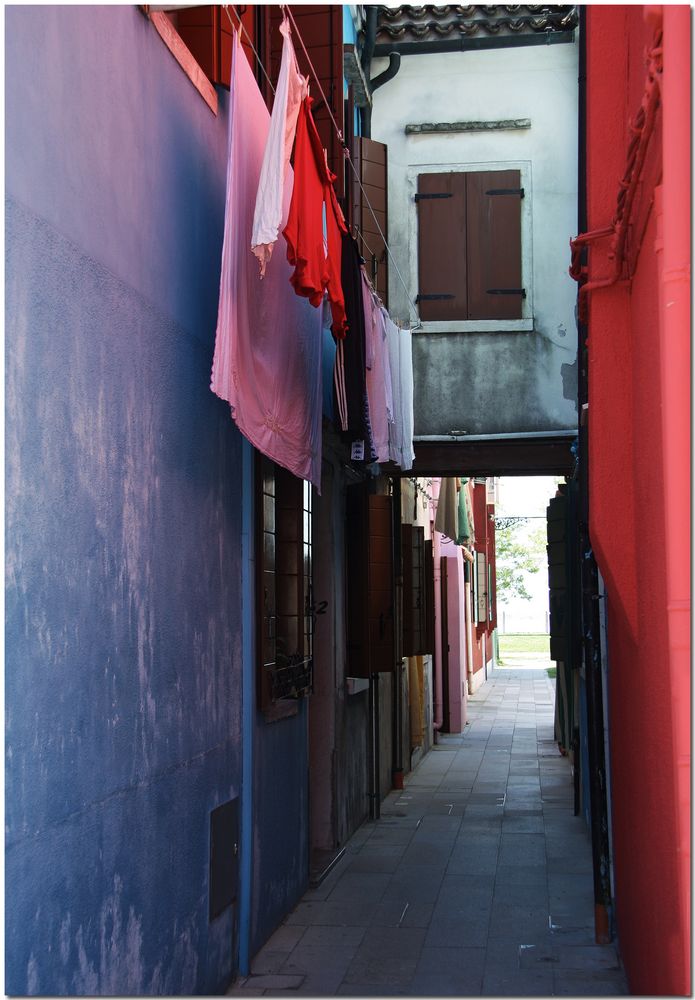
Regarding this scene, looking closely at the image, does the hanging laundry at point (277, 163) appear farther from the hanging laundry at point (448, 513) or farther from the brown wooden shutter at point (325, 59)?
the hanging laundry at point (448, 513)

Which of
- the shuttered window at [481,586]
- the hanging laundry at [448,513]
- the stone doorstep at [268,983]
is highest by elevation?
the hanging laundry at [448,513]

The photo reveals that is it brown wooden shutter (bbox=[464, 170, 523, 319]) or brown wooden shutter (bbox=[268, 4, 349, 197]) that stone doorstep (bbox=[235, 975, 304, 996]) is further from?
brown wooden shutter (bbox=[464, 170, 523, 319])

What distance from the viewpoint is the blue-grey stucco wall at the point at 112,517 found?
3830 millimetres

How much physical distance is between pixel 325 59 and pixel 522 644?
53.3 m

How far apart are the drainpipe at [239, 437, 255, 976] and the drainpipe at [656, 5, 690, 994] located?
402cm

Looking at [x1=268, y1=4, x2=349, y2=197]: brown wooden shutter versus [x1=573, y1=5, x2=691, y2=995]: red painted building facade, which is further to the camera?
[x1=268, y1=4, x2=349, y2=197]: brown wooden shutter

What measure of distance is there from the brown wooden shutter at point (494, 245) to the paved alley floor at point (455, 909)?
17.8ft

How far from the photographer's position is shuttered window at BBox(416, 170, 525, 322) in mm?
12344

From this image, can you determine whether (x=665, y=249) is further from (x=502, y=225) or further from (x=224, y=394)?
(x=502, y=225)

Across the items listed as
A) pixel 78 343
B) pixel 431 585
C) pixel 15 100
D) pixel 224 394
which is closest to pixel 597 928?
pixel 224 394

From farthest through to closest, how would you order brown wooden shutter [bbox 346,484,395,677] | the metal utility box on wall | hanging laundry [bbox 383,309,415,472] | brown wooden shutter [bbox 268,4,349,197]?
1. brown wooden shutter [bbox 346,484,395,677]
2. hanging laundry [bbox 383,309,415,472]
3. brown wooden shutter [bbox 268,4,349,197]
4. the metal utility box on wall

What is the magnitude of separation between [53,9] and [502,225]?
346 inches

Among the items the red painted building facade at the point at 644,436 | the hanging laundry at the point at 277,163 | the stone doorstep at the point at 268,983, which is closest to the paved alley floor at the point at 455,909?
the stone doorstep at the point at 268,983

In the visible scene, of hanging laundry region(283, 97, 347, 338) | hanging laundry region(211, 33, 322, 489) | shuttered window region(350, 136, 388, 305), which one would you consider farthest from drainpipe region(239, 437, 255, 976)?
shuttered window region(350, 136, 388, 305)
